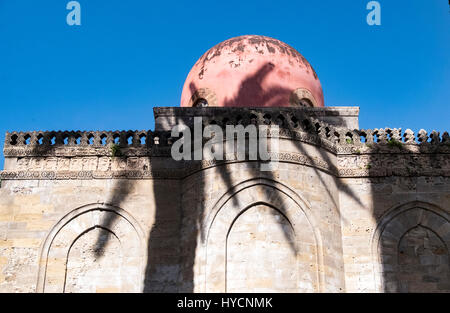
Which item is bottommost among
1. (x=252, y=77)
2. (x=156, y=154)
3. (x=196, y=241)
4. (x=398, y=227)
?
(x=196, y=241)

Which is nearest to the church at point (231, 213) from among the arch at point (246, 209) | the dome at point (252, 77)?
the arch at point (246, 209)

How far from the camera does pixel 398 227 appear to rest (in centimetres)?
1279

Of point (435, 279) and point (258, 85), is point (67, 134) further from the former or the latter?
point (435, 279)

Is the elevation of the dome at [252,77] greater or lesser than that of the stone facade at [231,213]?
greater

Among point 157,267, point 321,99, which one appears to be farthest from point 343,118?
point 157,267

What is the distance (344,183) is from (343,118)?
8.95 feet

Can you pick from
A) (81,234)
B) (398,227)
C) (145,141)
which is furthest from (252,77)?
(81,234)

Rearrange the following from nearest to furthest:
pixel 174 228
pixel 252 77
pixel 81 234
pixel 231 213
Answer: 1. pixel 231 213
2. pixel 174 228
3. pixel 81 234
4. pixel 252 77

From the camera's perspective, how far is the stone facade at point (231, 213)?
1175 cm

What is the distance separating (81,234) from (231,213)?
3.07 metres

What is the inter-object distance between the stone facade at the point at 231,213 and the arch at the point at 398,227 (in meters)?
0.02

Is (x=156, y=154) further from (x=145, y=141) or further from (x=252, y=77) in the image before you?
(x=252, y=77)

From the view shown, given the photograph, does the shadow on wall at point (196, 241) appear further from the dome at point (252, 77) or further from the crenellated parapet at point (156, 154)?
the dome at point (252, 77)

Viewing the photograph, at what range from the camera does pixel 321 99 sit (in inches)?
675
